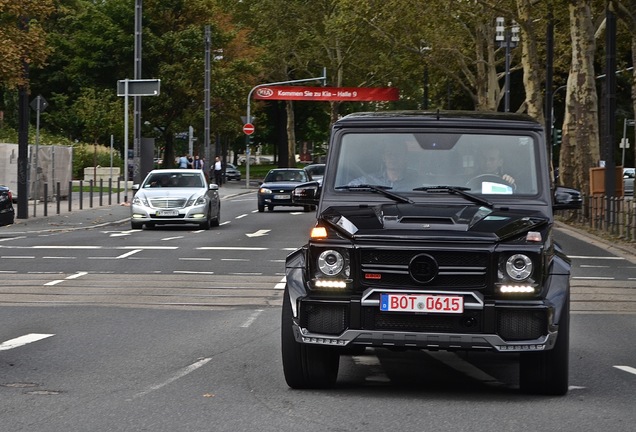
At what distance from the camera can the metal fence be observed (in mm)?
30587

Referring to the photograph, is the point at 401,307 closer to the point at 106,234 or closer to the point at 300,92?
the point at 106,234

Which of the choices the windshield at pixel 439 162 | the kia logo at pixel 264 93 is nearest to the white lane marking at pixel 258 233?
the windshield at pixel 439 162

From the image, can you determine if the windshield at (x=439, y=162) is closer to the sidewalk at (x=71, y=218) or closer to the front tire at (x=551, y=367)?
the front tire at (x=551, y=367)

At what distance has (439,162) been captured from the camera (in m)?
10.2

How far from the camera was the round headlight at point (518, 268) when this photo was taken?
8.84m

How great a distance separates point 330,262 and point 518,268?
120 cm


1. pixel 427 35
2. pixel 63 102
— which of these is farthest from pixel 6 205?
pixel 63 102

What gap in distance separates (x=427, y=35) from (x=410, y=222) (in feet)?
199

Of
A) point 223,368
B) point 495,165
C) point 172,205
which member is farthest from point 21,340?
point 172,205

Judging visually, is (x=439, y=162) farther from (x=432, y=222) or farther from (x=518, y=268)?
(x=518, y=268)

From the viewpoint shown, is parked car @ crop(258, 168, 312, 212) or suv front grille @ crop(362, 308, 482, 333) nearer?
suv front grille @ crop(362, 308, 482, 333)

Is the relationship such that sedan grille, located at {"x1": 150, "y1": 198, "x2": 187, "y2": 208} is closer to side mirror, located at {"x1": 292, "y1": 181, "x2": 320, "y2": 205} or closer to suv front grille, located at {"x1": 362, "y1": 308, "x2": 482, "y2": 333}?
side mirror, located at {"x1": 292, "y1": 181, "x2": 320, "y2": 205}

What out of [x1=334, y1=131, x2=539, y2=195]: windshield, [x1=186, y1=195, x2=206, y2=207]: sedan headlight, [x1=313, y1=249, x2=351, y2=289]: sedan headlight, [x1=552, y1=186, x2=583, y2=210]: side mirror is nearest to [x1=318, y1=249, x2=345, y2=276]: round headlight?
[x1=313, y1=249, x2=351, y2=289]: sedan headlight

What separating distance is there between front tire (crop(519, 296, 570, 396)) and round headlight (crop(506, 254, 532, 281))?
0.38m
